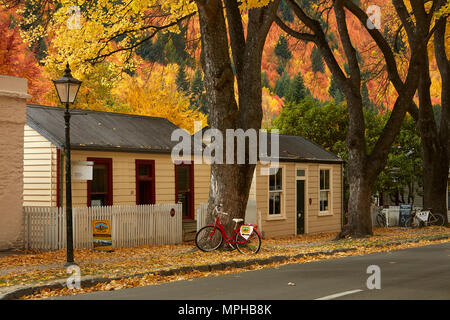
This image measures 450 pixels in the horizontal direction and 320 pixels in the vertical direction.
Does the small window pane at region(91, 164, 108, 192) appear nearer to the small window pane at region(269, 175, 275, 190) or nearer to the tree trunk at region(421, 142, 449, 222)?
the small window pane at region(269, 175, 275, 190)

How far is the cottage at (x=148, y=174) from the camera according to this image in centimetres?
2072

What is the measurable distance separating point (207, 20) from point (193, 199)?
9.43m

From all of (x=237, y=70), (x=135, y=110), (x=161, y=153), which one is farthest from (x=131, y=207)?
(x=135, y=110)

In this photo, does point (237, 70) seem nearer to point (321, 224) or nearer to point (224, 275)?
point (224, 275)

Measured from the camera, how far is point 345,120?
1559 inches

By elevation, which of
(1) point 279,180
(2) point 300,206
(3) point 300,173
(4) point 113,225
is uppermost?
(3) point 300,173

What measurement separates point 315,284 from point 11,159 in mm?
9993

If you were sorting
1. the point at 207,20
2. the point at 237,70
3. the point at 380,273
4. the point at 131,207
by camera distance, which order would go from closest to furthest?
1. the point at 380,273
2. the point at 207,20
3. the point at 237,70
4. the point at 131,207

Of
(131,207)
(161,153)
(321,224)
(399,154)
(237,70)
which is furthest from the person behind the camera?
(399,154)

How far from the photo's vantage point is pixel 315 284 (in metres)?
11.7

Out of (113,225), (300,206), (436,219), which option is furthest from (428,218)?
(113,225)

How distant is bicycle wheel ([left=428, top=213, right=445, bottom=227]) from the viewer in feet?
96.7

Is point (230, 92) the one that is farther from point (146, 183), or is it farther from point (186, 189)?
point (186, 189)

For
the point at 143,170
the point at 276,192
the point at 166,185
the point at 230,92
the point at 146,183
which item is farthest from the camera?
the point at 276,192
